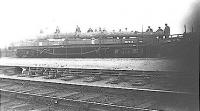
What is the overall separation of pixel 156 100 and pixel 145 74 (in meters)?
3.65

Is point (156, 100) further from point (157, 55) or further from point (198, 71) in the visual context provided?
point (157, 55)

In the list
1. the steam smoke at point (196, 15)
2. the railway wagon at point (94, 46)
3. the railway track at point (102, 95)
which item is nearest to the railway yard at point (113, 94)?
the railway track at point (102, 95)

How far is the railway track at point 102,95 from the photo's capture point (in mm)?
6480

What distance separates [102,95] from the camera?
26.2 ft

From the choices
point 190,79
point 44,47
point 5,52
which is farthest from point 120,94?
point 5,52

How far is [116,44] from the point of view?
1856 cm

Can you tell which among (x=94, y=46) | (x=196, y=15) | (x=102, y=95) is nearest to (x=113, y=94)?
(x=102, y=95)

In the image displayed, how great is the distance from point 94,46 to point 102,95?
11748mm

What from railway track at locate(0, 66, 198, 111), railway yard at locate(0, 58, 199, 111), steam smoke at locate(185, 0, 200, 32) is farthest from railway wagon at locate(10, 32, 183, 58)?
steam smoke at locate(185, 0, 200, 32)

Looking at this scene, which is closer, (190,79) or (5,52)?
(190,79)

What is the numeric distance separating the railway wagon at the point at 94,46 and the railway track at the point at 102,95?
6237 mm

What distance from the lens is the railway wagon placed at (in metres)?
17.5

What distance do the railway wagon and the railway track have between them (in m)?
6.24

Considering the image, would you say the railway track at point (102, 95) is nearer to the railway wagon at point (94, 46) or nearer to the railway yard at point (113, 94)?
the railway yard at point (113, 94)
